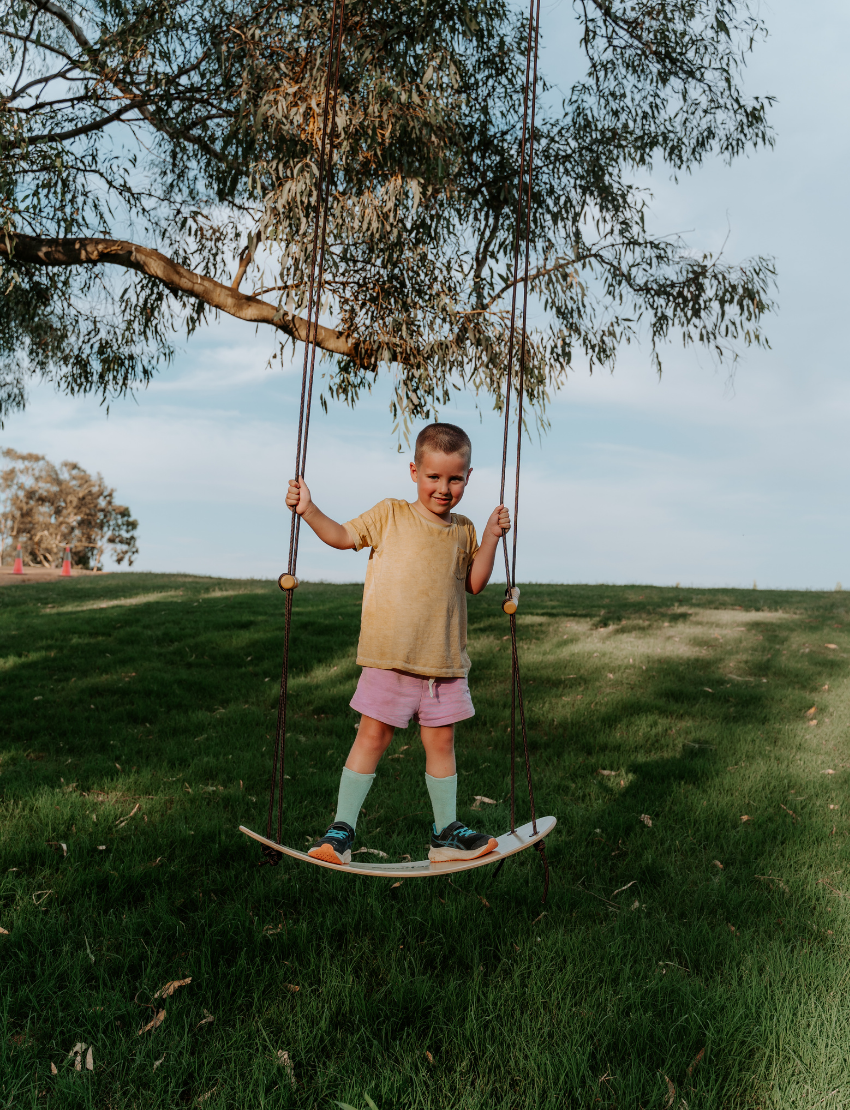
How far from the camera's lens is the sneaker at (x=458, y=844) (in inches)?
123

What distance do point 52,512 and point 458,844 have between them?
40181 mm

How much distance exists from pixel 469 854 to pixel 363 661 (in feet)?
2.76

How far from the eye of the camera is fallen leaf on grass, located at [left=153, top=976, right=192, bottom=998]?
111 inches

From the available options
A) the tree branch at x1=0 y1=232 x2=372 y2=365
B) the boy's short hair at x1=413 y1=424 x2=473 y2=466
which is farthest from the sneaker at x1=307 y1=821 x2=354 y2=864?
the tree branch at x1=0 y1=232 x2=372 y2=365

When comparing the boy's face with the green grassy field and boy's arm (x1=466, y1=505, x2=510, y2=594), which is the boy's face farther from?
the green grassy field

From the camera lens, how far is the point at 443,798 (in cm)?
339

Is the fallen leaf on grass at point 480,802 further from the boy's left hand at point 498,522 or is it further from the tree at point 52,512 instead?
the tree at point 52,512

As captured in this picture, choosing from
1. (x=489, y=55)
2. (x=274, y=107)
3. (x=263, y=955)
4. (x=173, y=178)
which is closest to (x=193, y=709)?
(x=263, y=955)

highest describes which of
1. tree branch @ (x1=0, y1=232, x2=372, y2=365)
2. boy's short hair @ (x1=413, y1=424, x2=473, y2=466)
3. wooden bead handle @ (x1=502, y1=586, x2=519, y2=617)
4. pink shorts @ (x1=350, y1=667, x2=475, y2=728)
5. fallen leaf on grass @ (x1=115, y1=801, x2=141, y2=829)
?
tree branch @ (x1=0, y1=232, x2=372, y2=365)

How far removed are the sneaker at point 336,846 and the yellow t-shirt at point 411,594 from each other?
0.68m

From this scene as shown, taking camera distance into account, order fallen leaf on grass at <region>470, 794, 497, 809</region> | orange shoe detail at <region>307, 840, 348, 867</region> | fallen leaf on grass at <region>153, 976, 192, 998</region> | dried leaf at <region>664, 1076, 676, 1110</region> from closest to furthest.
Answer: dried leaf at <region>664, 1076, 676, 1110</region> < fallen leaf on grass at <region>153, 976, 192, 998</region> < orange shoe detail at <region>307, 840, 348, 867</region> < fallen leaf on grass at <region>470, 794, 497, 809</region>

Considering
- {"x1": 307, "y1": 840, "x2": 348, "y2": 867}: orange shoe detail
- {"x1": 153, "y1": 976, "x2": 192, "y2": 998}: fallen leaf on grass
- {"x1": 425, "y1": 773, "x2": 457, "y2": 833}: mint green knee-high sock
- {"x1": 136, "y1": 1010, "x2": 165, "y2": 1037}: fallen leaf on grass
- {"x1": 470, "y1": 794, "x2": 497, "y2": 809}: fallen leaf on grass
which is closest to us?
{"x1": 136, "y1": 1010, "x2": 165, "y2": 1037}: fallen leaf on grass

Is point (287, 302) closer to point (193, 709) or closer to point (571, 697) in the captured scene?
point (193, 709)

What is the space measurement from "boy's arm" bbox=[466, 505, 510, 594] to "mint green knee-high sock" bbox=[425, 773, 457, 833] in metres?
0.81
